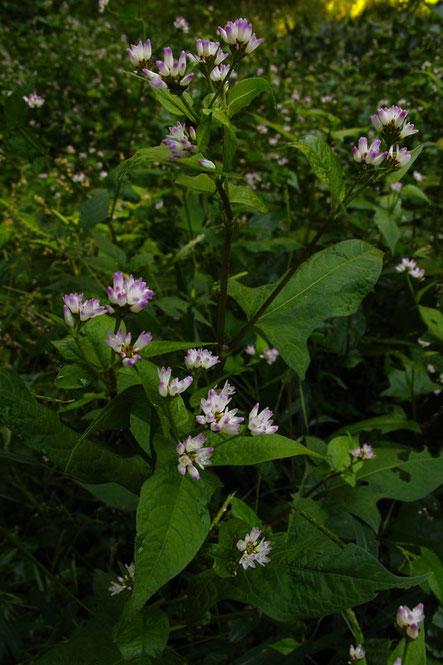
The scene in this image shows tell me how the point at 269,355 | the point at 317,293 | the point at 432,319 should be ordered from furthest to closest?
the point at 269,355
the point at 432,319
the point at 317,293

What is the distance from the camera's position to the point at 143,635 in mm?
718

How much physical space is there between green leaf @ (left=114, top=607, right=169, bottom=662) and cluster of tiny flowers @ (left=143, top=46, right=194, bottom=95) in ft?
2.47

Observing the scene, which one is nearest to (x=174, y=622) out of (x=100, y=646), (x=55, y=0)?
(x=100, y=646)

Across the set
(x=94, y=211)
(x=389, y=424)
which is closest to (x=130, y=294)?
(x=94, y=211)

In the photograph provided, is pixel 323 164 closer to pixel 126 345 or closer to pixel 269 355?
pixel 126 345

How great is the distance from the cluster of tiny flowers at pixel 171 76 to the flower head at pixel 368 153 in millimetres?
282

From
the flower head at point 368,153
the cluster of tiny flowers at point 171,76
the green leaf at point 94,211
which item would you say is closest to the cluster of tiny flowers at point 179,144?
the cluster of tiny flowers at point 171,76

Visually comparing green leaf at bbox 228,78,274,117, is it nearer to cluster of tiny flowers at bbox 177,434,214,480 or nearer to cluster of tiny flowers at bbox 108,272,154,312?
cluster of tiny flowers at bbox 108,272,154,312

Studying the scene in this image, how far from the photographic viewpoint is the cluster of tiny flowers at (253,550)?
0.77 meters

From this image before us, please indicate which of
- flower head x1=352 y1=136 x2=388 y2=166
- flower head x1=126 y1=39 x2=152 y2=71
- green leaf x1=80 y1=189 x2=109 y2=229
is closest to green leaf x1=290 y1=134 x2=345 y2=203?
flower head x1=352 y1=136 x2=388 y2=166

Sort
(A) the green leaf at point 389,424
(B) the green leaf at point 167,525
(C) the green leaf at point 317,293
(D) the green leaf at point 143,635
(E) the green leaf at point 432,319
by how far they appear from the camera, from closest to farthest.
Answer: (B) the green leaf at point 167,525 < (D) the green leaf at point 143,635 < (C) the green leaf at point 317,293 < (E) the green leaf at point 432,319 < (A) the green leaf at point 389,424

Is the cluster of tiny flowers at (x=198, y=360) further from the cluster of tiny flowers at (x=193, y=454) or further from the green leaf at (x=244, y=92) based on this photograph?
the green leaf at (x=244, y=92)

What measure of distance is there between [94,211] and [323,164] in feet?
2.82

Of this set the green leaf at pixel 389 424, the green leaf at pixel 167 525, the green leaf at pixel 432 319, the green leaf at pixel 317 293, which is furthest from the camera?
the green leaf at pixel 389 424
